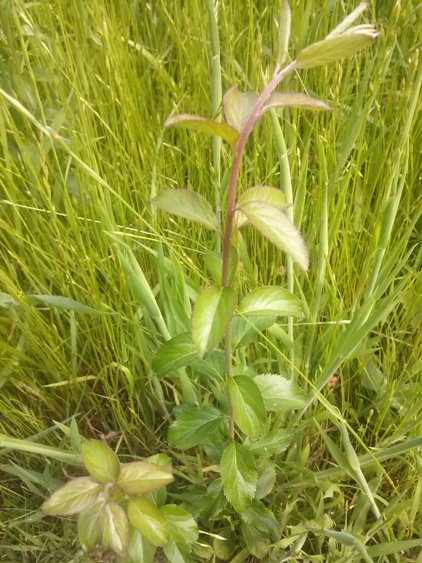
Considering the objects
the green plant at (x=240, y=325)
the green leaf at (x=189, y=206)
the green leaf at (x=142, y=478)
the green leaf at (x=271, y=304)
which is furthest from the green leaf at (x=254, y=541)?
the green leaf at (x=189, y=206)

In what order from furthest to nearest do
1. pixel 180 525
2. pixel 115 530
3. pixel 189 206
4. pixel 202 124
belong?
pixel 180 525
pixel 115 530
pixel 189 206
pixel 202 124

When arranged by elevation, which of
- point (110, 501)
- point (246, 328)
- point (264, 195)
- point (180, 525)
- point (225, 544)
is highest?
point (264, 195)

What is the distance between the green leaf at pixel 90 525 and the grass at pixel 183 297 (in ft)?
0.53

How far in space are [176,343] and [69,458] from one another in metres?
0.25

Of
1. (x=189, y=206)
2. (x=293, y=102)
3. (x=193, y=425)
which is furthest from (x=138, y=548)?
(x=293, y=102)

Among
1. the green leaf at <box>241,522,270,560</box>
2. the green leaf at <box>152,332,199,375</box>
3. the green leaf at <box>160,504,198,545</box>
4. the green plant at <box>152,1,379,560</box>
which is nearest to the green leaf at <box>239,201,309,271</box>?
the green plant at <box>152,1,379,560</box>

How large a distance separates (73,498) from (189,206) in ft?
1.17

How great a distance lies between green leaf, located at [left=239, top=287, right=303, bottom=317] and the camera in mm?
649

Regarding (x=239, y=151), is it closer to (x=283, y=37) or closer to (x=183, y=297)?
(x=283, y=37)

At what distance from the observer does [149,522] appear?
0.67 m

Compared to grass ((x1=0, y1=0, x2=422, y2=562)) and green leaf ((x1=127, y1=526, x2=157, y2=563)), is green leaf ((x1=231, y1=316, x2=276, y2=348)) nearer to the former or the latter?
grass ((x1=0, y1=0, x2=422, y2=562))

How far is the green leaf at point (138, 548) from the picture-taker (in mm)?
724

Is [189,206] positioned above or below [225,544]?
above

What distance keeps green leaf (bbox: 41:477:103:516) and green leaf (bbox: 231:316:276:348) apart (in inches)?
9.3
